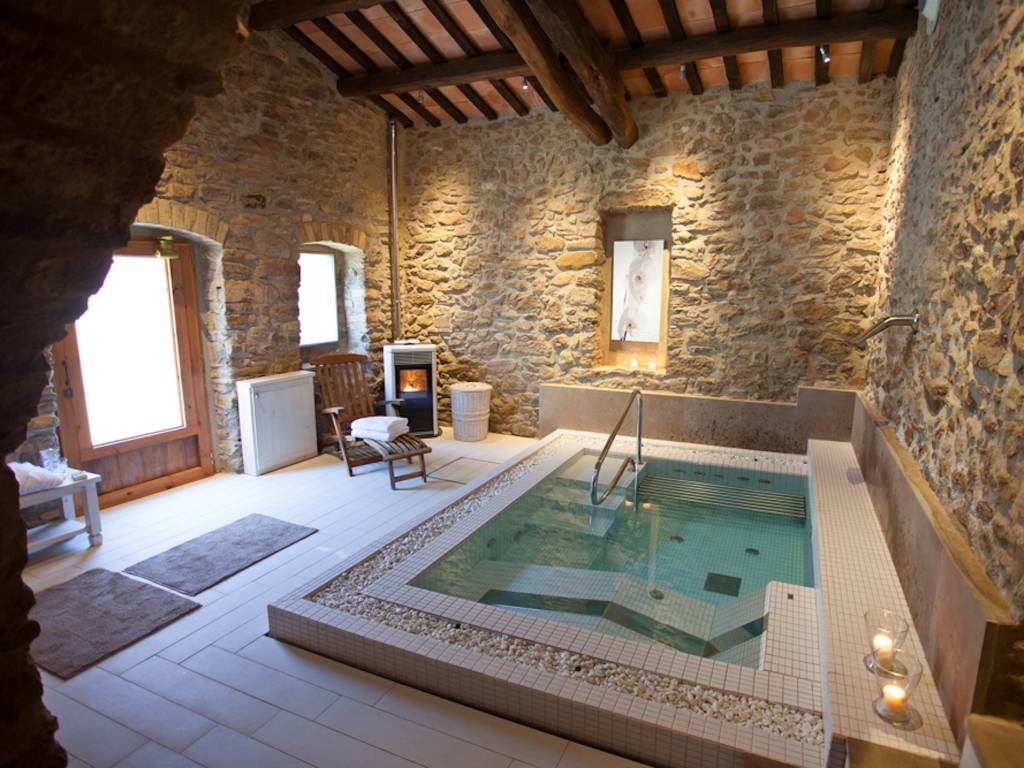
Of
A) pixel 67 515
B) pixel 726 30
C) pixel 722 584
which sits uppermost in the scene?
pixel 726 30

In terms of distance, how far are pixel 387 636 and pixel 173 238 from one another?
3833mm

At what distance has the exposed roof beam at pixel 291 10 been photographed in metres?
4.35

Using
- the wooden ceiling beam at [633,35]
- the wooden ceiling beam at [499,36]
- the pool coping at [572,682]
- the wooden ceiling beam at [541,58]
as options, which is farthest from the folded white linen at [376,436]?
the wooden ceiling beam at [633,35]

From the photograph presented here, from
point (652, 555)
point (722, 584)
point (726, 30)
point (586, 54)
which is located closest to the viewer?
point (722, 584)

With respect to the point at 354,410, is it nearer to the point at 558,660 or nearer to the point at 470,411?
the point at 470,411

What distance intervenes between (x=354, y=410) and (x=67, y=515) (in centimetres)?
252

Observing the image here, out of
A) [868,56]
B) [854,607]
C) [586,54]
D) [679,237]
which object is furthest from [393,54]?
[854,607]

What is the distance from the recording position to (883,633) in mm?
2092

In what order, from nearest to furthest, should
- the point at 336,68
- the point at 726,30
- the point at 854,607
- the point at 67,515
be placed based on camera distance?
1. the point at 854,607
2. the point at 67,515
3. the point at 726,30
4. the point at 336,68

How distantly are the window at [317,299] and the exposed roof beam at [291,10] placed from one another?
2.02m

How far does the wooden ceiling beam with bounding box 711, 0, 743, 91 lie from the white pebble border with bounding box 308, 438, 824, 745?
420 cm

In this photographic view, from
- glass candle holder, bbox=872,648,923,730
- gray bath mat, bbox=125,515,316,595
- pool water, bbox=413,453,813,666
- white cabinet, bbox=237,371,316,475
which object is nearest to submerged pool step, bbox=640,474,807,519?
pool water, bbox=413,453,813,666

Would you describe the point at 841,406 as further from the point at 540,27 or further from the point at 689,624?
the point at 540,27

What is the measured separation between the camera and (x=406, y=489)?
489 cm
